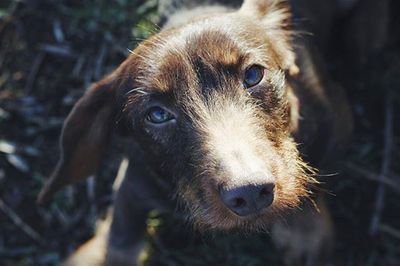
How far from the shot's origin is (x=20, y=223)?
552 cm

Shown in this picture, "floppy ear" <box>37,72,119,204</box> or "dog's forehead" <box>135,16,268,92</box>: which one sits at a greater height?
"dog's forehead" <box>135,16,268,92</box>

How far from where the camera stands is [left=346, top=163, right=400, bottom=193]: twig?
5.30 m

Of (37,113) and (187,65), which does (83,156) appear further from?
(37,113)

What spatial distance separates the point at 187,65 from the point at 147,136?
484mm

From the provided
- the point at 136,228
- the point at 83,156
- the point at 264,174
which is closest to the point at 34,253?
the point at 136,228

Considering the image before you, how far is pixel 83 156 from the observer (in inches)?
175

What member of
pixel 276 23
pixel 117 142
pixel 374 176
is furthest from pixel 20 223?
pixel 374 176

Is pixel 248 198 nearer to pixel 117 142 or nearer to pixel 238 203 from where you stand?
pixel 238 203

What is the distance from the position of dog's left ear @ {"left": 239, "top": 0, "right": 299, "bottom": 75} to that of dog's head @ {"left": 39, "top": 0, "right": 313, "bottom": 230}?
0.01 metres

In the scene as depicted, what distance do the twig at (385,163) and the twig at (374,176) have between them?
0.7 inches

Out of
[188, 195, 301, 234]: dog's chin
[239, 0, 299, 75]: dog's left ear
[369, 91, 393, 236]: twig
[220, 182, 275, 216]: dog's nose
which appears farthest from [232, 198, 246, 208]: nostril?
[369, 91, 393, 236]: twig

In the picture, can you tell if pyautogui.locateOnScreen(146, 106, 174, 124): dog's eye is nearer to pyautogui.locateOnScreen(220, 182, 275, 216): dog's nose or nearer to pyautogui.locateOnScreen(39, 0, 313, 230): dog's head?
pyautogui.locateOnScreen(39, 0, 313, 230): dog's head

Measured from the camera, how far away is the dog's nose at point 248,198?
3236 millimetres

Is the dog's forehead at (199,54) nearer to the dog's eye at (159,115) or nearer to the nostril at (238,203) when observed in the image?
the dog's eye at (159,115)
